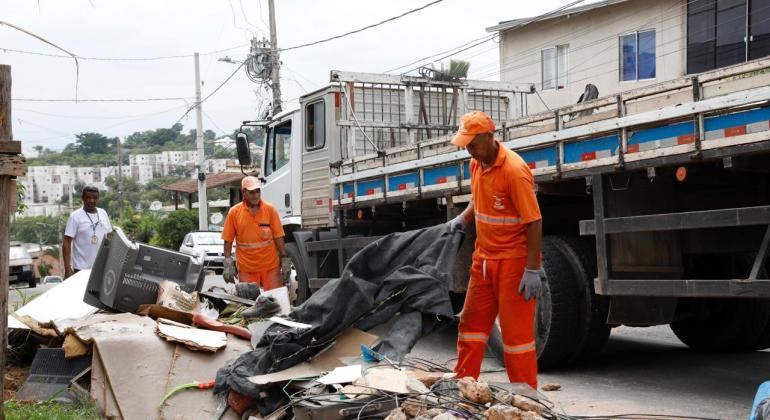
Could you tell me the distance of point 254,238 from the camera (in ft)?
26.9

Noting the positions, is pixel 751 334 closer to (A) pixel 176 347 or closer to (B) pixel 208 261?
(A) pixel 176 347

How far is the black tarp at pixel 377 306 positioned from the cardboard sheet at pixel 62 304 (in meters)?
2.21

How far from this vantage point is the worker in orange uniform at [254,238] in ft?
26.7

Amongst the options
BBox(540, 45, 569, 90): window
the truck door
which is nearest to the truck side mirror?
the truck door

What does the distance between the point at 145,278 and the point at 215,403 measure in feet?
6.12

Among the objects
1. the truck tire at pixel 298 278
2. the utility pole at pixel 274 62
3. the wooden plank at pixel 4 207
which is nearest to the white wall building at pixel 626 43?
the truck tire at pixel 298 278

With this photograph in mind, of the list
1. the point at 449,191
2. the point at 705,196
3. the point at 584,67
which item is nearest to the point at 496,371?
the point at 449,191

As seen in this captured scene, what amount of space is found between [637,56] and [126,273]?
15.4 metres

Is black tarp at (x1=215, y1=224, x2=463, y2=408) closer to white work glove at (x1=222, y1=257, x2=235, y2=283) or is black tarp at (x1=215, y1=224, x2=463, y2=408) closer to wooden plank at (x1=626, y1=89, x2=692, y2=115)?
wooden plank at (x1=626, y1=89, x2=692, y2=115)

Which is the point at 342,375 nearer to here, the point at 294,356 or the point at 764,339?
the point at 294,356

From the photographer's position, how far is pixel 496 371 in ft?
22.1

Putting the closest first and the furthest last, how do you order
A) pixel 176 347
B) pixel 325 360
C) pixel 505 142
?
pixel 325 360 < pixel 176 347 < pixel 505 142

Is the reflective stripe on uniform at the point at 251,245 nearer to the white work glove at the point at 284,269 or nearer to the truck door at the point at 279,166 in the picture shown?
the white work glove at the point at 284,269

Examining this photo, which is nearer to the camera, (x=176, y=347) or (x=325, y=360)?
(x=325, y=360)
